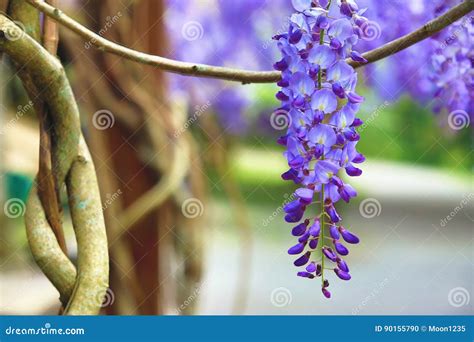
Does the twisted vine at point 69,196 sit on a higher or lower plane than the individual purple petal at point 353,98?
lower

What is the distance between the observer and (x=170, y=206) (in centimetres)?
148

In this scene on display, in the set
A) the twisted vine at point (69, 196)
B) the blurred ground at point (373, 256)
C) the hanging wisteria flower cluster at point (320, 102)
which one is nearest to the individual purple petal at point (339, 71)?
the hanging wisteria flower cluster at point (320, 102)

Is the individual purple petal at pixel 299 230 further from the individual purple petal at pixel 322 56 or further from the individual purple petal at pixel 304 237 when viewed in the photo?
the individual purple petal at pixel 322 56

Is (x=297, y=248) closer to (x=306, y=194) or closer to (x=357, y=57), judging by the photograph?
(x=306, y=194)

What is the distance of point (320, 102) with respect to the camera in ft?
2.19

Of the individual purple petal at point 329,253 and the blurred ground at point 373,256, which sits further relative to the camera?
the blurred ground at point 373,256

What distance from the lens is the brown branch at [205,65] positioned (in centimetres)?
65

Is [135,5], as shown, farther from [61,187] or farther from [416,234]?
[416,234]

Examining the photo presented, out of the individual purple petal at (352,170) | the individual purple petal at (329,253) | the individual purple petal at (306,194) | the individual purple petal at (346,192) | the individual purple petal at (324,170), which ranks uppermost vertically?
the individual purple petal at (352,170)

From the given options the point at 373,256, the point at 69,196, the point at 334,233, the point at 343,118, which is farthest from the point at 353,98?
the point at 373,256

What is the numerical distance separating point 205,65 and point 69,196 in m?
0.19

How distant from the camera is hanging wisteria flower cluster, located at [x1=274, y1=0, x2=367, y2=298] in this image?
26.3 inches

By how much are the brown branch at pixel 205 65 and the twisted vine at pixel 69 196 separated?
0.15ft

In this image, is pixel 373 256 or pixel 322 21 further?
pixel 373 256
